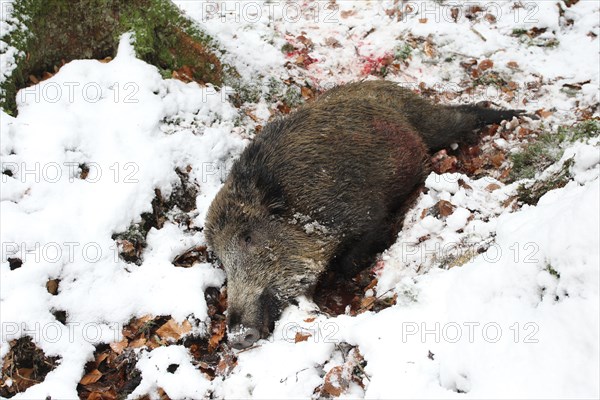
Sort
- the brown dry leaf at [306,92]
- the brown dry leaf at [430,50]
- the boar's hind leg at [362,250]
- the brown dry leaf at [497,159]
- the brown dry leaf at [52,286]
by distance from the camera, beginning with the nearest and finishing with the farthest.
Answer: the brown dry leaf at [52,286]
the boar's hind leg at [362,250]
the brown dry leaf at [497,159]
the brown dry leaf at [306,92]
the brown dry leaf at [430,50]

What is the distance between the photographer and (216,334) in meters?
3.84

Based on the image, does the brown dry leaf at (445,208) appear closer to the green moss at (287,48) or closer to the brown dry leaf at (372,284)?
the brown dry leaf at (372,284)

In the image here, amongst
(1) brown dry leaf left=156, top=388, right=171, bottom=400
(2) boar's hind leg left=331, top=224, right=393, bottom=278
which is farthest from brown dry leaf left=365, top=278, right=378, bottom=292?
(1) brown dry leaf left=156, top=388, right=171, bottom=400

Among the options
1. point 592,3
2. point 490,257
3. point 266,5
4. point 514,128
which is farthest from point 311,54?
point 490,257

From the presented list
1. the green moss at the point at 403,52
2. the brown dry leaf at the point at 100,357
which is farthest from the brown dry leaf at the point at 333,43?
the brown dry leaf at the point at 100,357

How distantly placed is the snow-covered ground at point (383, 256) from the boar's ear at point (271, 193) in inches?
28.2

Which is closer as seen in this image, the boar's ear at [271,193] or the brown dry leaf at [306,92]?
the boar's ear at [271,193]

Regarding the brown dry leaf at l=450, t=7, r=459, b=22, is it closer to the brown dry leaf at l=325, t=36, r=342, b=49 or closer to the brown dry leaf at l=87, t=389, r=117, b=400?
the brown dry leaf at l=325, t=36, r=342, b=49

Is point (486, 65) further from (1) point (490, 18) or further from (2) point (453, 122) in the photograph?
(2) point (453, 122)

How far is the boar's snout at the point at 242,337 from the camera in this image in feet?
11.6

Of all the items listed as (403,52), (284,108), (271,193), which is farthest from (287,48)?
(271,193)

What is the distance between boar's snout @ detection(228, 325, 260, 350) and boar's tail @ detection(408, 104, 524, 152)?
272 centimetres

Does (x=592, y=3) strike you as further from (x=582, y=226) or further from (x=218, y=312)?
(x=218, y=312)

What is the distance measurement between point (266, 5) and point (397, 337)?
18.5 ft
